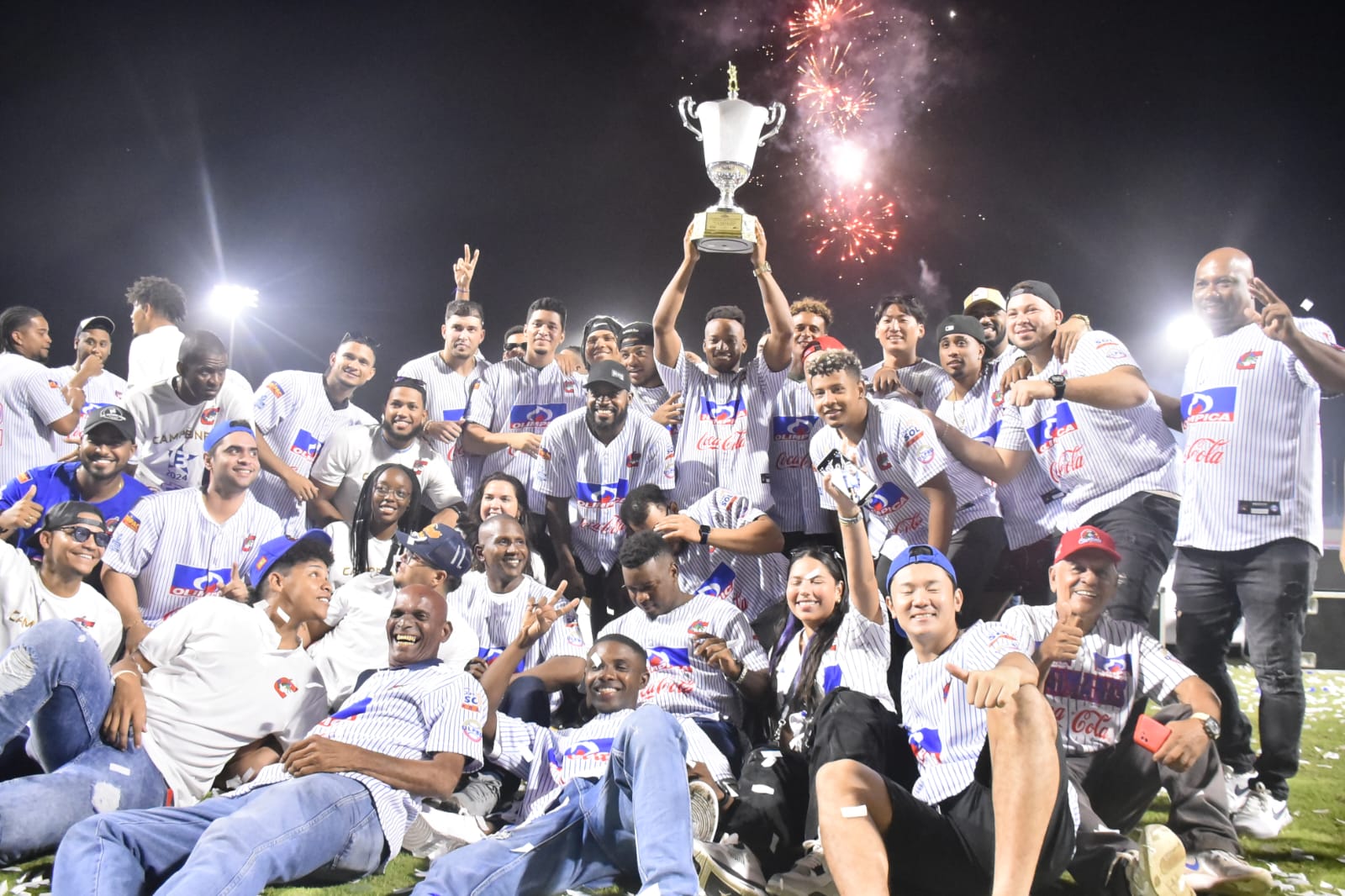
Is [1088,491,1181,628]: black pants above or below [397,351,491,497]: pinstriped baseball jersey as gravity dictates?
→ below

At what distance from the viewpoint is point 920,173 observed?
8.74 meters

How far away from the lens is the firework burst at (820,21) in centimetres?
834

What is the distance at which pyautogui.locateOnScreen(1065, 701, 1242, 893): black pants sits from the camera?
10.4 feet

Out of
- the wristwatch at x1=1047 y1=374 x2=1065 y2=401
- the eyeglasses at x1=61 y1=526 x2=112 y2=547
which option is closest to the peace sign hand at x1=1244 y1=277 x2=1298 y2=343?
the wristwatch at x1=1047 y1=374 x2=1065 y2=401

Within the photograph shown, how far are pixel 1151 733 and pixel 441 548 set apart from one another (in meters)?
2.99

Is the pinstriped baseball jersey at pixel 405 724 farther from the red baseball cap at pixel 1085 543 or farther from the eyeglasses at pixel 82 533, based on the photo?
the red baseball cap at pixel 1085 543

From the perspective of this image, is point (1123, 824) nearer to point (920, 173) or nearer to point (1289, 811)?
point (1289, 811)

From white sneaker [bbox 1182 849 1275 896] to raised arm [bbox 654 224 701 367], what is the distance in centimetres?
333

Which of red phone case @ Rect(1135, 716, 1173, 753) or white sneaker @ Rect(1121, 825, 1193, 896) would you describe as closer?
white sneaker @ Rect(1121, 825, 1193, 896)

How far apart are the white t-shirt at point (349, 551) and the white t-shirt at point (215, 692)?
4.52 feet

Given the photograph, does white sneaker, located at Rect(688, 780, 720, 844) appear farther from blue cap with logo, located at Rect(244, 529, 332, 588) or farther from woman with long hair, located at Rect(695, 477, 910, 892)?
blue cap with logo, located at Rect(244, 529, 332, 588)

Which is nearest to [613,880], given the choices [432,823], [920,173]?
[432,823]

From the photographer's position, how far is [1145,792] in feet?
10.8

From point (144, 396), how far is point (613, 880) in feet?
14.3
